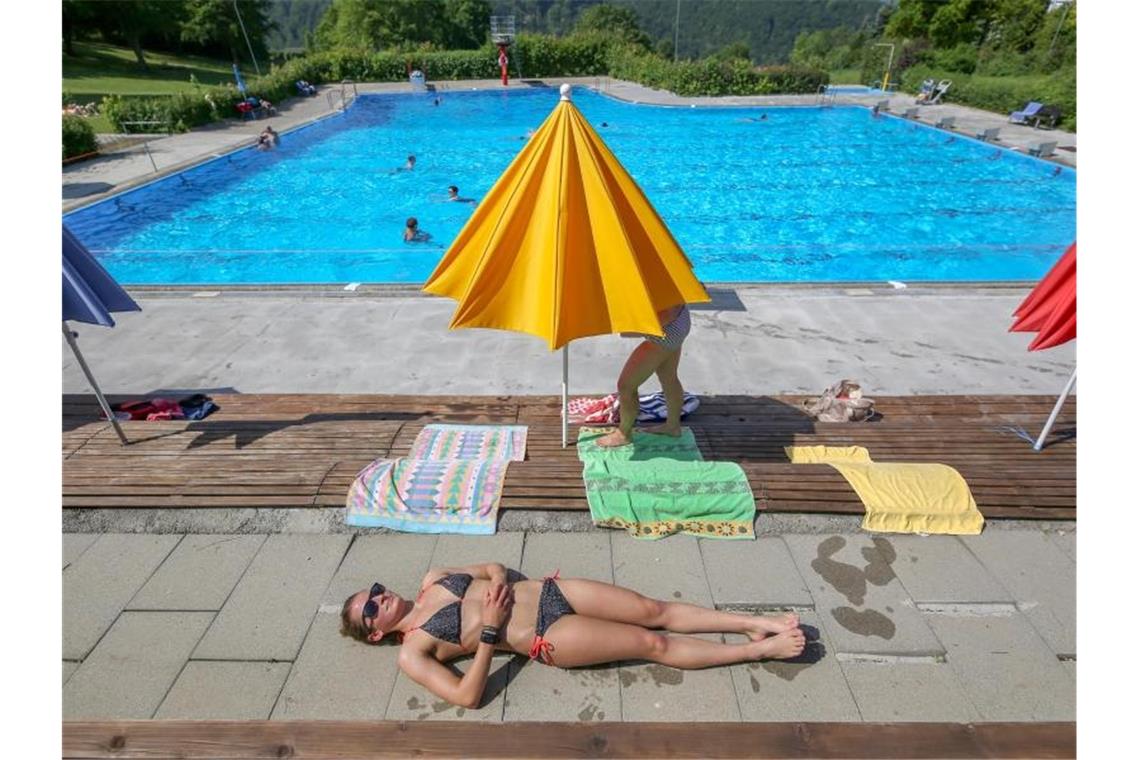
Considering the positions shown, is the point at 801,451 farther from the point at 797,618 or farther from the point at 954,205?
the point at 954,205

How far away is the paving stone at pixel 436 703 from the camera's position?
127 inches

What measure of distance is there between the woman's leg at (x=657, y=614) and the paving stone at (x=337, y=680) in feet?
4.05

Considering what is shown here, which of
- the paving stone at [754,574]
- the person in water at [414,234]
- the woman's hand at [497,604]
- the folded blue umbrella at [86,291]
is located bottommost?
the person in water at [414,234]

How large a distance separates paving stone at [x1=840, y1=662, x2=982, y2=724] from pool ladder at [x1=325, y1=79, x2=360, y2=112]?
1488 inches

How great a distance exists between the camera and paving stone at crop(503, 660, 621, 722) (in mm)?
3221

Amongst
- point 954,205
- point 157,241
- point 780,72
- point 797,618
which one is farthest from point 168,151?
point 780,72

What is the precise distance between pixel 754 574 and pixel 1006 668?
5.02ft

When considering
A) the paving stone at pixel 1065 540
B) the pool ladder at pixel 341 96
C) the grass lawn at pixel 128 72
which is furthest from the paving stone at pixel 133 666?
the grass lawn at pixel 128 72

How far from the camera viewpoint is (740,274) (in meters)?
14.8

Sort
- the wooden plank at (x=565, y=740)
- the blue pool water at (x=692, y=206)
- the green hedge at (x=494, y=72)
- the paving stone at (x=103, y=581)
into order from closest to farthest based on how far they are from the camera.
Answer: the wooden plank at (x=565, y=740) → the paving stone at (x=103, y=581) → the blue pool water at (x=692, y=206) → the green hedge at (x=494, y=72)

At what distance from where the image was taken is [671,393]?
523 centimetres

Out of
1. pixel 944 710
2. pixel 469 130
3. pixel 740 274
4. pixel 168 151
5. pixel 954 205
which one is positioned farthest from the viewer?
pixel 469 130

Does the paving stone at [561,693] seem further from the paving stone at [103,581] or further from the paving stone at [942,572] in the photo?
the paving stone at [103,581]

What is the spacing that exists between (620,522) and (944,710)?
2275mm
